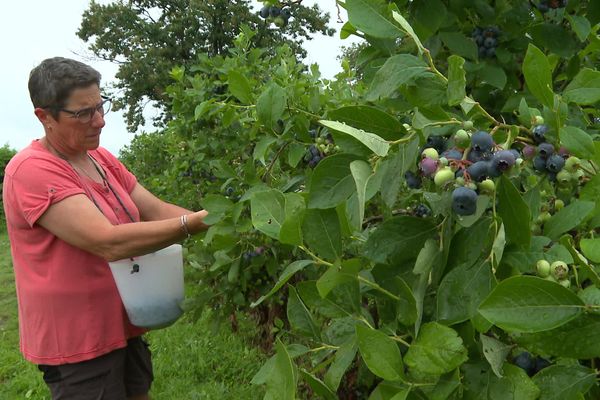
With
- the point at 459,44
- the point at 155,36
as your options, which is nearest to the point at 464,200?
the point at 459,44

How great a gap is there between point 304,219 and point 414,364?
23 cm

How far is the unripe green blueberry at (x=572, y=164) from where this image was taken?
2.42 ft

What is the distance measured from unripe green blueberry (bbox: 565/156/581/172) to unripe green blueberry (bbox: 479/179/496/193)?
0.47ft

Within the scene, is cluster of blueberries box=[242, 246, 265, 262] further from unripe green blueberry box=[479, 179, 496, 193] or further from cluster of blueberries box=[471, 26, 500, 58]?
unripe green blueberry box=[479, 179, 496, 193]

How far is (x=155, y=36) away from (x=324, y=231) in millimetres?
21026

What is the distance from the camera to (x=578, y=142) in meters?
0.70

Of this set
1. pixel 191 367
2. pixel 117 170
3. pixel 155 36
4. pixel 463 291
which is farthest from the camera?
pixel 155 36

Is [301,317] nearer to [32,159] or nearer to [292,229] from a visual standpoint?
[292,229]

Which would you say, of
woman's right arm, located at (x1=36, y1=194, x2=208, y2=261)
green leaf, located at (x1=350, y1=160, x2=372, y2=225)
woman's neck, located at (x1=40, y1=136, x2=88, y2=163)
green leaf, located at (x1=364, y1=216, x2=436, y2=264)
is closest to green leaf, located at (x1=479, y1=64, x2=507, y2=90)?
green leaf, located at (x1=364, y1=216, x2=436, y2=264)

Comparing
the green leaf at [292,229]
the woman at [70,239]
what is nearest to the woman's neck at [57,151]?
the woman at [70,239]

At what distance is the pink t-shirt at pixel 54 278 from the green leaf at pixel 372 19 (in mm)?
1382

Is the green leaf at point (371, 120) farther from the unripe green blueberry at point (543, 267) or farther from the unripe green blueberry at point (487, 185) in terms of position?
the unripe green blueberry at point (543, 267)

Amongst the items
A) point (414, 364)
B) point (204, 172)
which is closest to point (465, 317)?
point (414, 364)

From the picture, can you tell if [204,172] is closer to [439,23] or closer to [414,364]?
[439,23]
